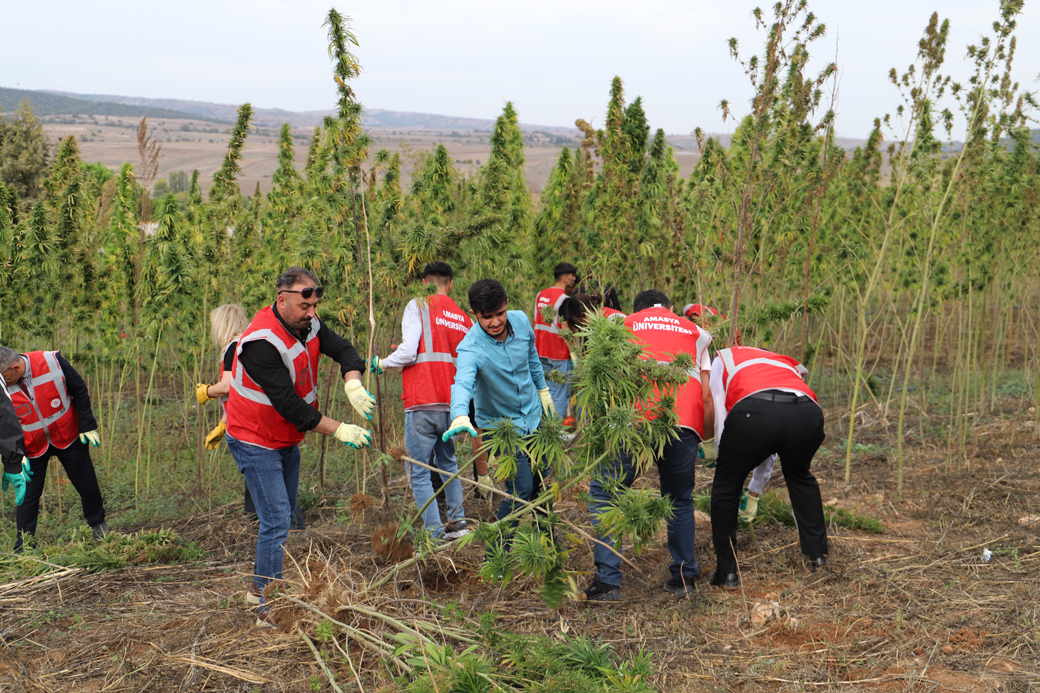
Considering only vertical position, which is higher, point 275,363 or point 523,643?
point 275,363

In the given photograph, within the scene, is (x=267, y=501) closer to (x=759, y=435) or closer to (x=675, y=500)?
(x=675, y=500)

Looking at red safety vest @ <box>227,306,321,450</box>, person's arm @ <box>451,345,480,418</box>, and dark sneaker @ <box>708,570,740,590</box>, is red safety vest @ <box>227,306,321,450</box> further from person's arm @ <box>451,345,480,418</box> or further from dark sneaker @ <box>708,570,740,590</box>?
dark sneaker @ <box>708,570,740,590</box>

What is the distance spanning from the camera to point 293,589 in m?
3.98

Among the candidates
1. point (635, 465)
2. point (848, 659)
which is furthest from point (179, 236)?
point (848, 659)

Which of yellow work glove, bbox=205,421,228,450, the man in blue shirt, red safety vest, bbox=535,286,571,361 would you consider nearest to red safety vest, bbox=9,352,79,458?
yellow work glove, bbox=205,421,228,450

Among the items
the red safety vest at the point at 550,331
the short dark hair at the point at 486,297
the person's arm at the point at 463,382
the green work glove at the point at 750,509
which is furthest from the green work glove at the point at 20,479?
the green work glove at the point at 750,509

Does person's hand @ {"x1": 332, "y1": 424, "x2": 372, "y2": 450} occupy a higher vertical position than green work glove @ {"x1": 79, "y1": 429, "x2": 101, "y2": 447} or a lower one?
higher

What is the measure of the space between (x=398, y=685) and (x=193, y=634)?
1310 millimetres

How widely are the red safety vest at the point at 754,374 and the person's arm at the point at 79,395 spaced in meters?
4.72

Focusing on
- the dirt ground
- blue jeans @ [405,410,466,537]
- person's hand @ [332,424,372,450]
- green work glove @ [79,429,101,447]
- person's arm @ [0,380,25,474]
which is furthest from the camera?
green work glove @ [79,429,101,447]

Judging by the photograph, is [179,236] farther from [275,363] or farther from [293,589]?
[293,589]

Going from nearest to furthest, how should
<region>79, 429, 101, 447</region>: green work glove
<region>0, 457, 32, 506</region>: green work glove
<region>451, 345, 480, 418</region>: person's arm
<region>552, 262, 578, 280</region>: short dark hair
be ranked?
<region>451, 345, 480, 418</region>: person's arm → <region>0, 457, 32, 506</region>: green work glove → <region>79, 429, 101, 447</region>: green work glove → <region>552, 262, 578, 280</region>: short dark hair

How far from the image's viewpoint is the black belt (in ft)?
13.8

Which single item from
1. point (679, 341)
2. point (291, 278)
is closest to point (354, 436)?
point (291, 278)
